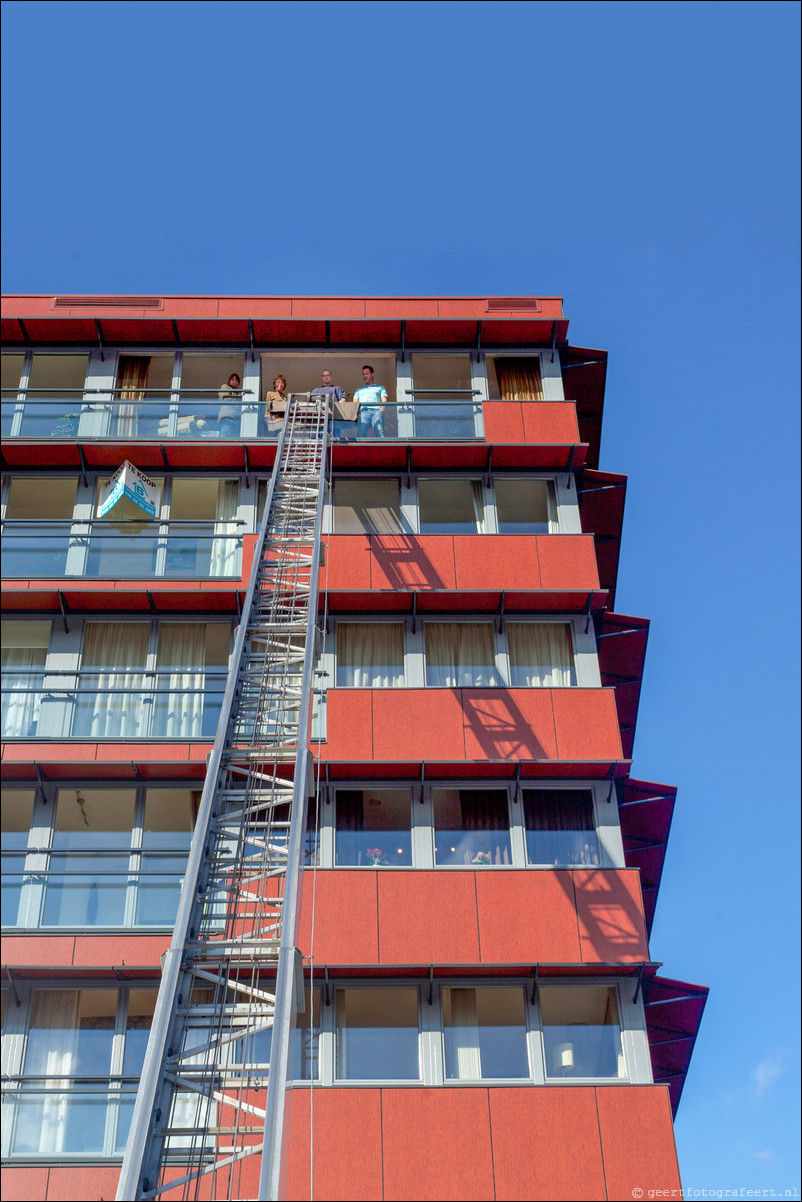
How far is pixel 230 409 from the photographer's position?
30.4 meters

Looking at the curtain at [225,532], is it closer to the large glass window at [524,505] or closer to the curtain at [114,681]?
the curtain at [114,681]

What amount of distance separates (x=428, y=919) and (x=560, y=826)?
332cm

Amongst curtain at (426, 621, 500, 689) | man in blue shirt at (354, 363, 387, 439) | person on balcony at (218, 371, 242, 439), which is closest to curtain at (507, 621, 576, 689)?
curtain at (426, 621, 500, 689)

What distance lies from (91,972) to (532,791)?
28.2ft

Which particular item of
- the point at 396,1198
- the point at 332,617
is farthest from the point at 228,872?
the point at 332,617

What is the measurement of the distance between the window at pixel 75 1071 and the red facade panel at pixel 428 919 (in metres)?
4.18

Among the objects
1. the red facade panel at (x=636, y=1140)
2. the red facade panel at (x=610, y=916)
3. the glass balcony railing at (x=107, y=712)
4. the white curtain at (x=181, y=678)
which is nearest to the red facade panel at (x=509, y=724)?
the red facade panel at (x=610, y=916)

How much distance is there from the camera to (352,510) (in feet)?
97.2

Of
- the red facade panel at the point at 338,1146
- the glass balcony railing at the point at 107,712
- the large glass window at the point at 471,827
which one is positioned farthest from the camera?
the glass balcony railing at the point at 107,712

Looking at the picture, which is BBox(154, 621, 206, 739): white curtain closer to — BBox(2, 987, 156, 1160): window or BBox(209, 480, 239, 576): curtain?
BBox(209, 480, 239, 576): curtain

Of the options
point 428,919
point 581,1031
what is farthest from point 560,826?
point 581,1031

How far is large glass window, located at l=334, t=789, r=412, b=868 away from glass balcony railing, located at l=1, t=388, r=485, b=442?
8339 millimetres

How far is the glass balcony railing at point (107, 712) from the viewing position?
2569 centimetres

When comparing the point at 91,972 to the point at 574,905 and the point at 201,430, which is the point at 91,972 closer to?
the point at 574,905
